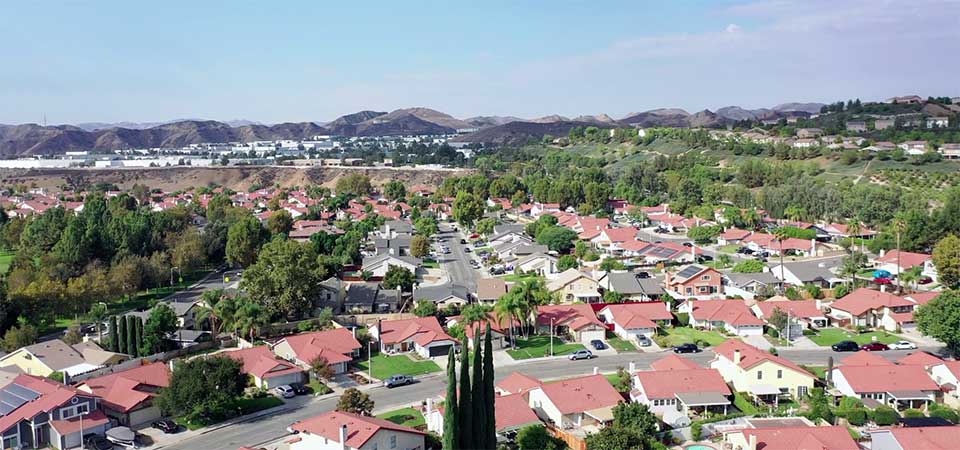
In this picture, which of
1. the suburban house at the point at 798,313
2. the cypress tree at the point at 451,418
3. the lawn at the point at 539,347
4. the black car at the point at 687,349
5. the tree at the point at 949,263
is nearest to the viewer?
the cypress tree at the point at 451,418

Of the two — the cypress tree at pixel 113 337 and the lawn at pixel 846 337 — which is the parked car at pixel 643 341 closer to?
the lawn at pixel 846 337

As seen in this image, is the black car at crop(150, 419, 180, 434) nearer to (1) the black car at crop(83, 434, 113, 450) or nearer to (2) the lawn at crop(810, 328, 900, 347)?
(1) the black car at crop(83, 434, 113, 450)

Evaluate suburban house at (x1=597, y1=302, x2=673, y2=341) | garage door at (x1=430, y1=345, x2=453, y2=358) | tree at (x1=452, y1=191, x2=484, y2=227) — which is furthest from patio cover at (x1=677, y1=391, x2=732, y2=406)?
tree at (x1=452, y1=191, x2=484, y2=227)

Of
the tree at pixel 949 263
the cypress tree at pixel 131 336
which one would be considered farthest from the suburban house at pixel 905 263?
the cypress tree at pixel 131 336

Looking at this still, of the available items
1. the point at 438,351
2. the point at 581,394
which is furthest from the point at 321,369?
the point at 581,394

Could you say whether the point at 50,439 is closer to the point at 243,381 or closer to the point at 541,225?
the point at 243,381
